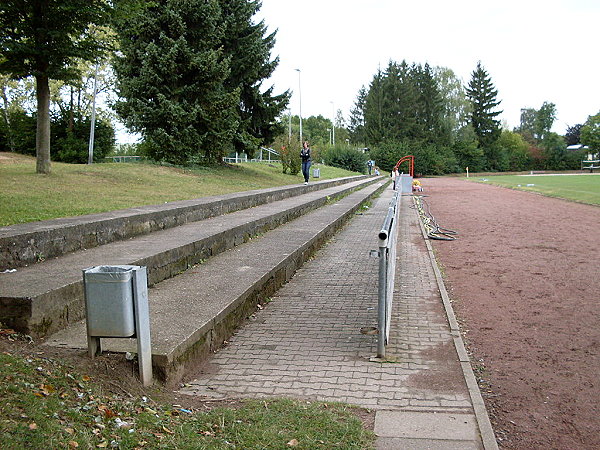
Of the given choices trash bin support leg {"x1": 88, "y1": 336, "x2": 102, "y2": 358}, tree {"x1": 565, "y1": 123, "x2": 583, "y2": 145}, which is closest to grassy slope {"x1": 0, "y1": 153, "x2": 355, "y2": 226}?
trash bin support leg {"x1": 88, "y1": 336, "x2": 102, "y2": 358}

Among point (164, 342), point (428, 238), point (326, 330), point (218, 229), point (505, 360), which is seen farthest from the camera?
point (428, 238)

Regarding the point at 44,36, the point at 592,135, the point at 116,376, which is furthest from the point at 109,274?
the point at 592,135

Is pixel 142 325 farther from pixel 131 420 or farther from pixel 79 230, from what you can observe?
pixel 79 230

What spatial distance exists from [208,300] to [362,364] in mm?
1653

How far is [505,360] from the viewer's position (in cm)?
512

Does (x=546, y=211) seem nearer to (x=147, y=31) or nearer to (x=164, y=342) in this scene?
(x=147, y=31)

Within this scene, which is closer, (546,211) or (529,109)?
(546,211)

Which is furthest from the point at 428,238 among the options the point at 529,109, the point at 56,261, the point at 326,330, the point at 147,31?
the point at 529,109

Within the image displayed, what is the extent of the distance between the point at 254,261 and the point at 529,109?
160m

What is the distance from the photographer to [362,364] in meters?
4.84

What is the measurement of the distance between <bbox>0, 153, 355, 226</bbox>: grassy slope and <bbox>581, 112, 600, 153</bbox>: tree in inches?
3746

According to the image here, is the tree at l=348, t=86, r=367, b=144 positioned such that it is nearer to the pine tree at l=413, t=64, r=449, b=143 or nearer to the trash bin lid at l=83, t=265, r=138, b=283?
the pine tree at l=413, t=64, r=449, b=143

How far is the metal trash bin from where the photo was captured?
12.0 feet

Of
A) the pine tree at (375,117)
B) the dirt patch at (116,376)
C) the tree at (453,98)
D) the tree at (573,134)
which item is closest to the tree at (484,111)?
the tree at (453,98)
